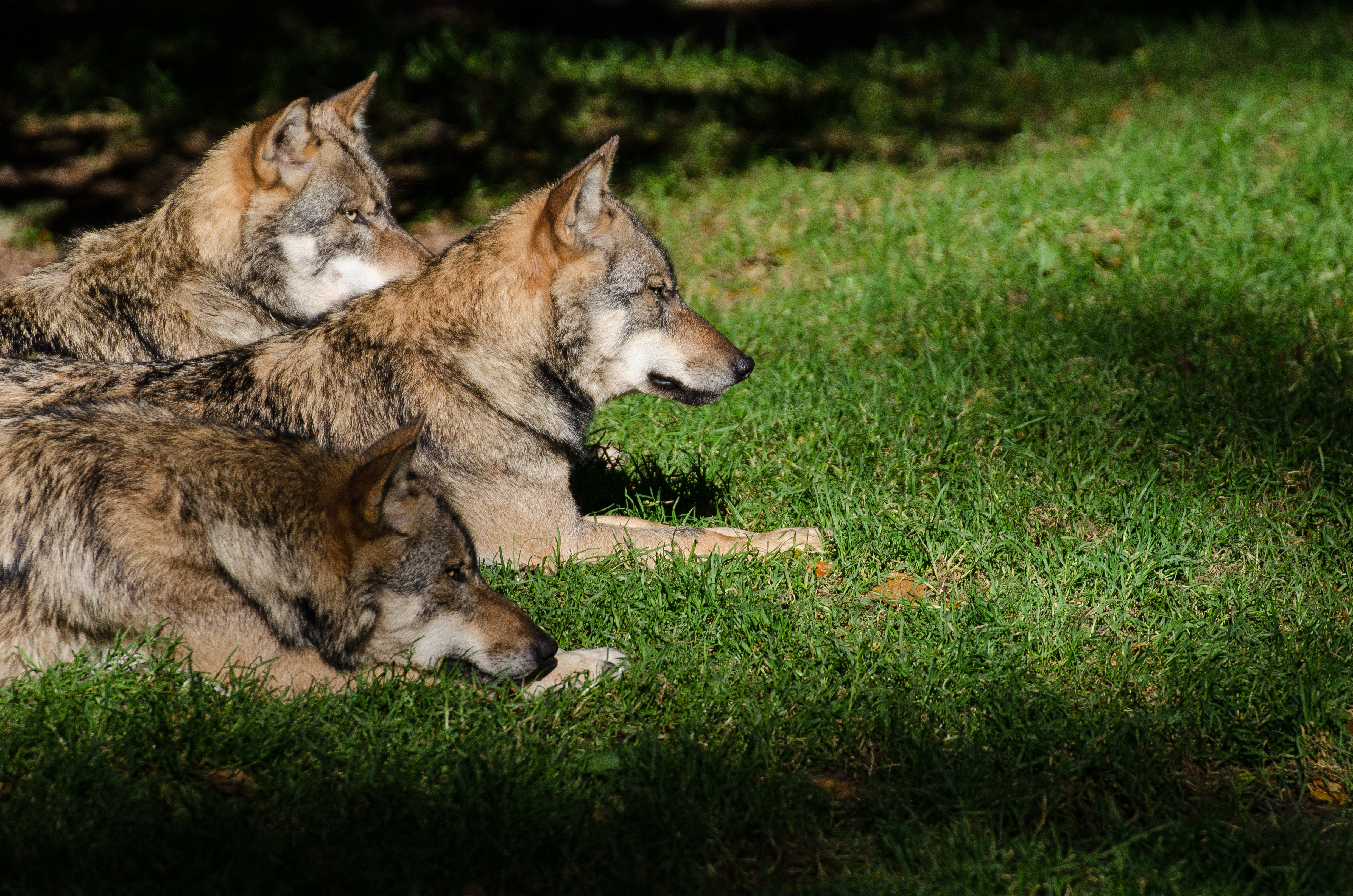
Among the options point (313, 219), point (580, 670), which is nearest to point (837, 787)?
point (580, 670)

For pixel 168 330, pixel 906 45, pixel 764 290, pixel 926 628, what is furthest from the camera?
pixel 906 45

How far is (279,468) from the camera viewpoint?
12.2 feet

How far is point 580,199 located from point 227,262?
191 cm

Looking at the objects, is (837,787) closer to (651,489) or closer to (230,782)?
(230,782)

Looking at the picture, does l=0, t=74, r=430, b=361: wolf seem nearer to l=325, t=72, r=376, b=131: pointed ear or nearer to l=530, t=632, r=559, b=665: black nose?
l=325, t=72, r=376, b=131: pointed ear

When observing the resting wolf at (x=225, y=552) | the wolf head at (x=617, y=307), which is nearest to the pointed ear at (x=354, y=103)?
the wolf head at (x=617, y=307)

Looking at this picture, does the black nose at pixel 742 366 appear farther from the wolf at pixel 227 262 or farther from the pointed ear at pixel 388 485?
the wolf at pixel 227 262

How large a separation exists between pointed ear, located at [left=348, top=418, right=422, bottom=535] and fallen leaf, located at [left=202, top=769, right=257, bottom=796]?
852mm

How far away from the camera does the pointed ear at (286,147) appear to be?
523cm

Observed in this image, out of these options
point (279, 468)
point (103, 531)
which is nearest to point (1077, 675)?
point (279, 468)

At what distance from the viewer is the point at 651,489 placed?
5.61m

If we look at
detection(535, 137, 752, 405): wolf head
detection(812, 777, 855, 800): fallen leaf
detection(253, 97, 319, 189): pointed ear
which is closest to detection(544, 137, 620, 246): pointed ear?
detection(535, 137, 752, 405): wolf head

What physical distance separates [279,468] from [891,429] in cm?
319

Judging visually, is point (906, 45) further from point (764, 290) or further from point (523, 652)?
point (523, 652)
